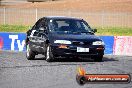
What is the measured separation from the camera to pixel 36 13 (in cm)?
4891

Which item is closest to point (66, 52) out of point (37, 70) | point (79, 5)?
point (37, 70)

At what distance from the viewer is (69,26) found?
18266mm

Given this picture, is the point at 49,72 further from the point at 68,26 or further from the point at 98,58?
the point at 68,26

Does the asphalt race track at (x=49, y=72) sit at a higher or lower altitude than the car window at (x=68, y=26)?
lower

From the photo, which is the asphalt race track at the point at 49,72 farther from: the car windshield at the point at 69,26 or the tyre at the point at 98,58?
the car windshield at the point at 69,26

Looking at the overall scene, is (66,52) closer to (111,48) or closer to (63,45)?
(63,45)

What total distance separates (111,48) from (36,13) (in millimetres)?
26728

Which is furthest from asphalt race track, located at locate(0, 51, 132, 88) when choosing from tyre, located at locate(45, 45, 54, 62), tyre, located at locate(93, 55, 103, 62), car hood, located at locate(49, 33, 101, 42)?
car hood, located at locate(49, 33, 101, 42)

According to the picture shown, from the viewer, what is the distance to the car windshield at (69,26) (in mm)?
18016

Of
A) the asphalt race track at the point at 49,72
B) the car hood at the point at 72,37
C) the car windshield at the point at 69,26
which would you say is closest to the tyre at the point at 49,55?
the asphalt race track at the point at 49,72

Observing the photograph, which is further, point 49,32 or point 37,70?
point 49,32

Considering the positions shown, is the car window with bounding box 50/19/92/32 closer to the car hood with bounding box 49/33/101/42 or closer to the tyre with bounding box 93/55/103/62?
the car hood with bounding box 49/33/101/42

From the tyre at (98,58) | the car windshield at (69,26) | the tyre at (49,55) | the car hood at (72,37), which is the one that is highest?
the car windshield at (69,26)

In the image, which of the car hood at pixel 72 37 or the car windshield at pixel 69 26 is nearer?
the car hood at pixel 72 37
